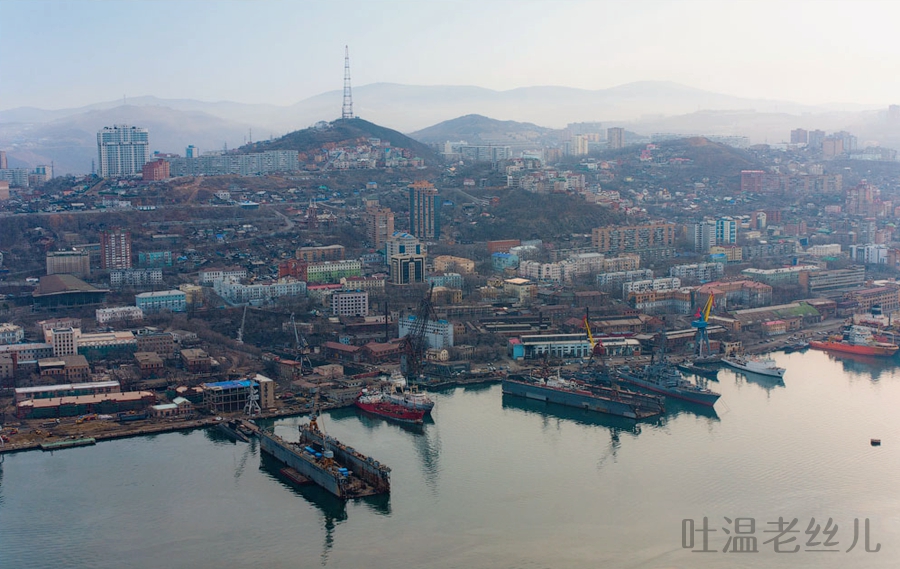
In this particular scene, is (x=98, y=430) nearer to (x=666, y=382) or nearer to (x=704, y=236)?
(x=666, y=382)

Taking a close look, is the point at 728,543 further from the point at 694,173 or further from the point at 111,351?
the point at 694,173

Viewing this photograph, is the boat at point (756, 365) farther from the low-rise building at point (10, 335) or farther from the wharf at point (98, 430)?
the low-rise building at point (10, 335)

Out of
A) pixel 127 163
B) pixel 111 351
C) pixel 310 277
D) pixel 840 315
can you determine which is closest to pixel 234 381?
pixel 111 351

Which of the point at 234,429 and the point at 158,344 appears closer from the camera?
the point at 234,429

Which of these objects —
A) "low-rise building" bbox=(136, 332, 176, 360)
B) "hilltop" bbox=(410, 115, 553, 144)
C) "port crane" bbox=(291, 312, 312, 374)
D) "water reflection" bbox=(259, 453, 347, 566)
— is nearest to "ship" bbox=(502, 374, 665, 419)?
"port crane" bbox=(291, 312, 312, 374)

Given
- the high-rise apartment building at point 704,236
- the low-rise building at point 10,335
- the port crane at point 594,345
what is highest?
the high-rise apartment building at point 704,236

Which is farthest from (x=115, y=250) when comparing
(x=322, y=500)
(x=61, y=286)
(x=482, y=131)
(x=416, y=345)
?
(x=482, y=131)

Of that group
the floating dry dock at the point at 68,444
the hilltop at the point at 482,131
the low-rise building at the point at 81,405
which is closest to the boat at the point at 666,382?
the low-rise building at the point at 81,405
